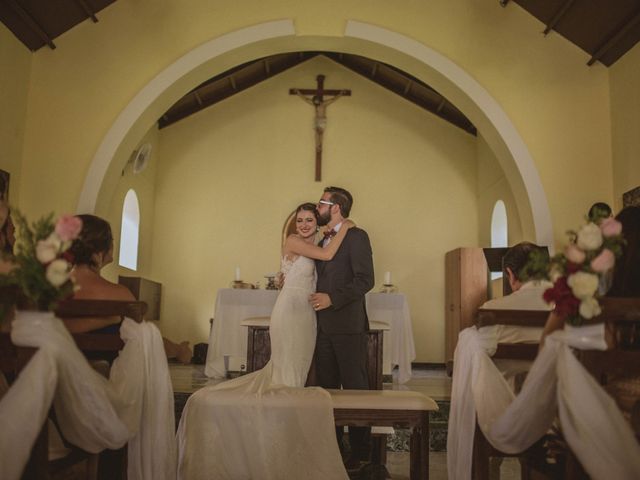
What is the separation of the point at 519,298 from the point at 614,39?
2703 mm

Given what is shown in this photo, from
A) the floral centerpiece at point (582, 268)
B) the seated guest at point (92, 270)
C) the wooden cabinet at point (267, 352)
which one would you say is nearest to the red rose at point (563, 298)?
the floral centerpiece at point (582, 268)

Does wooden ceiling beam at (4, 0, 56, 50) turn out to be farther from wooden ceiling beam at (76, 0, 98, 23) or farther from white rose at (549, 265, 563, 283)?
white rose at (549, 265, 563, 283)

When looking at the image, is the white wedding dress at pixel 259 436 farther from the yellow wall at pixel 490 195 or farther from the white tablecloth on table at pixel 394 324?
the yellow wall at pixel 490 195

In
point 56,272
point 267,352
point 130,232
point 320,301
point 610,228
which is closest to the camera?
point 56,272

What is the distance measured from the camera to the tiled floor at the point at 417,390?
4.29 m

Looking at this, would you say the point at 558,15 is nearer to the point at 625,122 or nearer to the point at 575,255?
the point at 625,122

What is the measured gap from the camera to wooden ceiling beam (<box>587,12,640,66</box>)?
5014 mm

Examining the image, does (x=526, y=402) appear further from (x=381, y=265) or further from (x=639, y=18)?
(x=381, y=265)

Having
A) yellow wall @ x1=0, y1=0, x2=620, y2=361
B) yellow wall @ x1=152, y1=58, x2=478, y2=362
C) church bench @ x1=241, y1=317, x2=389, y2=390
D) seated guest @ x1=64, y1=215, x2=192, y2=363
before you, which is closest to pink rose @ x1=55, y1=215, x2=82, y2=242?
seated guest @ x1=64, y1=215, x2=192, y2=363

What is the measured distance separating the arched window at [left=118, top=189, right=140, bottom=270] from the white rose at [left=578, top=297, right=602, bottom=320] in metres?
7.15

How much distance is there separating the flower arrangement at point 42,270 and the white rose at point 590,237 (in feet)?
5.22

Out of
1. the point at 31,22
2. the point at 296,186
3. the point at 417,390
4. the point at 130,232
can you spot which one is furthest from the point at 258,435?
the point at 296,186

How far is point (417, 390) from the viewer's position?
650 centimetres

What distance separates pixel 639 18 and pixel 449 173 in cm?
471
